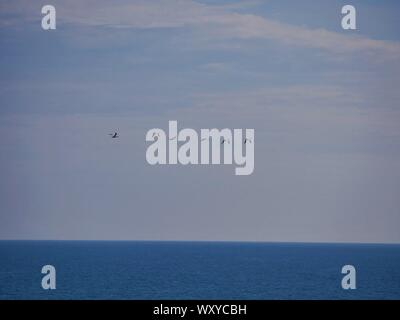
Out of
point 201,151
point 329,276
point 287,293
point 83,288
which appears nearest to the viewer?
point 201,151

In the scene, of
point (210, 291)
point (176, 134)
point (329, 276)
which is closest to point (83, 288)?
point (210, 291)

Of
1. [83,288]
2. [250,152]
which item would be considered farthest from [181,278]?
[250,152]

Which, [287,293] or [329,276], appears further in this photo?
[329,276]

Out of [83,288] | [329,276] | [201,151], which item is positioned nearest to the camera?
[201,151]

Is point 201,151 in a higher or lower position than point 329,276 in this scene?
lower
